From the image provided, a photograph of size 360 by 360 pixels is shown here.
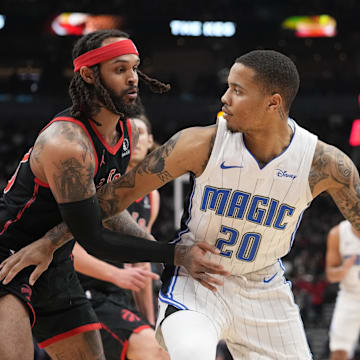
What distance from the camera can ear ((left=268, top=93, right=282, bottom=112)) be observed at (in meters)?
3.21

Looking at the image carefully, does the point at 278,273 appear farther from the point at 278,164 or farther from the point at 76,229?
the point at 76,229

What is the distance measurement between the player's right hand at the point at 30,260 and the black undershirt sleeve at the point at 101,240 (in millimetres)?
171

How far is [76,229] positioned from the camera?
3129mm

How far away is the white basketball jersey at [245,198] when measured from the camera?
10.6 feet

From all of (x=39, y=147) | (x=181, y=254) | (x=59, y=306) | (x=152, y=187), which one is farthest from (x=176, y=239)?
(x=39, y=147)

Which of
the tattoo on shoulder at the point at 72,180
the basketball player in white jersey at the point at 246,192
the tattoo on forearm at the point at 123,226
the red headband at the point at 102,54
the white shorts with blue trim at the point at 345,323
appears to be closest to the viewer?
the tattoo on shoulder at the point at 72,180

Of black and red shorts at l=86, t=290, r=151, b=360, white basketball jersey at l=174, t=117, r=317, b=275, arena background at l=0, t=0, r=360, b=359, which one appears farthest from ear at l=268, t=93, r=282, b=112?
arena background at l=0, t=0, r=360, b=359

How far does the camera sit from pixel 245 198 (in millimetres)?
3248

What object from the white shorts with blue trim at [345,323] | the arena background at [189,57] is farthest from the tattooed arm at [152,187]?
the arena background at [189,57]

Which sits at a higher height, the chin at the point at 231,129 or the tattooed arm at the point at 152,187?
the chin at the point at 231,129

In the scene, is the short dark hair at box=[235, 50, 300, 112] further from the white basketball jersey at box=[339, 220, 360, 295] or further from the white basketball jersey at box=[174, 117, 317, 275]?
the white basketball jersey at box=[339, 220, 360, 295]

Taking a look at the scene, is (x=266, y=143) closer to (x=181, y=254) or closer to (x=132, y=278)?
(x=181, y=254)

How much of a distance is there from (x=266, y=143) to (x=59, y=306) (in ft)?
4.52

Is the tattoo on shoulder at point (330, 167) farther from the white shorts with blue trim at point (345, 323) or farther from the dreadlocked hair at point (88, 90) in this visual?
the white shorts with blue trim at point (345, 323)
